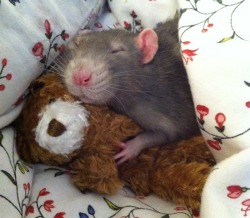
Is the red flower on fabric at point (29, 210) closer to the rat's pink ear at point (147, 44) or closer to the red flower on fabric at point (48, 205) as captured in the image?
the red flower on fabric at point (48, 205)

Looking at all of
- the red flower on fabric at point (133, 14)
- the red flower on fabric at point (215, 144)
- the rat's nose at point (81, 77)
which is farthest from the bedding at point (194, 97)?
the red flower on fabric at point (133, 14)

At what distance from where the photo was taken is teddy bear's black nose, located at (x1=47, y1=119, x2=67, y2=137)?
0.92m

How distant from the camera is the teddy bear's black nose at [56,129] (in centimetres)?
92

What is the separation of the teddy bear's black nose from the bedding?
12 centimetres

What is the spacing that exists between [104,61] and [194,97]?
9.2 inches

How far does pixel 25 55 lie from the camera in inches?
39.1

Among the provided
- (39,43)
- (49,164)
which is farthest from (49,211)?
(39,43)

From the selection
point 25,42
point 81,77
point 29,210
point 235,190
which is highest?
point 25,42

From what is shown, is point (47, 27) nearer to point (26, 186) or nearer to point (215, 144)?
point (26, 186)

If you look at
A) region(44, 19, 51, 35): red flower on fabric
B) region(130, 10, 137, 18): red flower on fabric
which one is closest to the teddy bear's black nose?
region(44, 19, 51, 35): red flower on fabric

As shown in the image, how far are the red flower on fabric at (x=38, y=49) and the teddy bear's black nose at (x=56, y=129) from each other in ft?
0.63

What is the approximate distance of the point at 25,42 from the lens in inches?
39.3

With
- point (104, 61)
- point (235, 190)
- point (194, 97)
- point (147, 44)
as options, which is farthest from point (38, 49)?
point (235, 190)

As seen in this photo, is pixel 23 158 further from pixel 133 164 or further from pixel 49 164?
pixel 133 164
